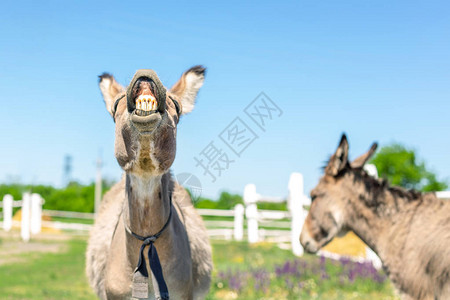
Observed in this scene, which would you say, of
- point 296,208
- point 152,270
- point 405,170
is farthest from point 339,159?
point 405,170

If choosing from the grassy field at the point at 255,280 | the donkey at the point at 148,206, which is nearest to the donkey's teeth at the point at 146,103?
the donkey at the point at 148,206

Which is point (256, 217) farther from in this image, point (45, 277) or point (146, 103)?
point (146, 103)

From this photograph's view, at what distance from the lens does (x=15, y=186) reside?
36.1 meters

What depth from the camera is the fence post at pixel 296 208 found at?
12.2 meters

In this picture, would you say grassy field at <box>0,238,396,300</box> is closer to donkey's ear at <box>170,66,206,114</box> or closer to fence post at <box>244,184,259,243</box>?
fence post at <box>244,184,259,243</box>

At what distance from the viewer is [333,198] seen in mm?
5551

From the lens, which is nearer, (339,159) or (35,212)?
(339,159)

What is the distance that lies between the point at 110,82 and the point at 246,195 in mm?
11330

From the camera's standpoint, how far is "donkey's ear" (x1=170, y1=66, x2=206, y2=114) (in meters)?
3.57

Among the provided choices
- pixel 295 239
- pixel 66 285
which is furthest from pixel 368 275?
pixel 66 285

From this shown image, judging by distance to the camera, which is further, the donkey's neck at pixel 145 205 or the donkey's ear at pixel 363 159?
the donkey's ear at pixel 363 159

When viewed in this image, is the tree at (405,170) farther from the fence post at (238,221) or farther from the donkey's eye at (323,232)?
the donkey's eye at (323,232)

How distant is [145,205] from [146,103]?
74 centimetres

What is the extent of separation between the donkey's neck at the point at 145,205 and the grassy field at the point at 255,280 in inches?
182
